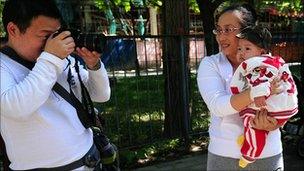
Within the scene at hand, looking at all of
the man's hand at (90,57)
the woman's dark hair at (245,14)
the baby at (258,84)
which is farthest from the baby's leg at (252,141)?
the man's hand at (90,57)

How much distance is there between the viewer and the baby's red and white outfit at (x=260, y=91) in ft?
7.21

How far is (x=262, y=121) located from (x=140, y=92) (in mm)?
3110

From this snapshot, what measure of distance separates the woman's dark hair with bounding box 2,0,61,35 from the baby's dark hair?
0.91 meters

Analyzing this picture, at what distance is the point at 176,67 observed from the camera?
567 centimetres

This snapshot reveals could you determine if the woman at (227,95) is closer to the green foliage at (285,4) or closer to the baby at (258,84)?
the baby at (258,84)

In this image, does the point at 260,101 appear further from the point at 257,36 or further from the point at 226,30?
the point at 226,30

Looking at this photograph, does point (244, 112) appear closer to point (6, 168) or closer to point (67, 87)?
point (67, 87)

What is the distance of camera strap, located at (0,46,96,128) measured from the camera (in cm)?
202

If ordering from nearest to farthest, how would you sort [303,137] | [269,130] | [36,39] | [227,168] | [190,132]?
[36,39] < [269,130] < [227,168] < [303,137] < [190,132]

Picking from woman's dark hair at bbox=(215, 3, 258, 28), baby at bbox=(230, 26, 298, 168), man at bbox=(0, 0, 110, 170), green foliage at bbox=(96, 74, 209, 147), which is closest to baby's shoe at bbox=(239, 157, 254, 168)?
baby at bbox=(230, 26, 298, 168)

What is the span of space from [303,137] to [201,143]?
1.29 m

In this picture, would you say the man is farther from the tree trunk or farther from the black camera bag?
the tree trunk

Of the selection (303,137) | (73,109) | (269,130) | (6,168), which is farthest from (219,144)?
(303,137)

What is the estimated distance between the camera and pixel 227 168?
8.16ft
